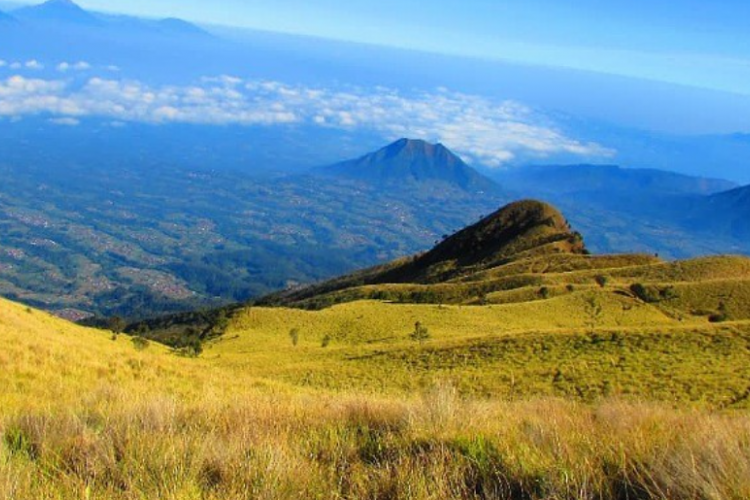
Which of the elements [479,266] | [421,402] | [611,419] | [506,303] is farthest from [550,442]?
[479,266]

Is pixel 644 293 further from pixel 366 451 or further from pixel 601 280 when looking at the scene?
pixel 366 451

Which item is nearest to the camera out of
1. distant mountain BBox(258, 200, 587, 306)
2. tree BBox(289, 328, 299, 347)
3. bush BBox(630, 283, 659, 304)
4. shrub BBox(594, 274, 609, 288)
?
tree BBox(289, 328, 299, 347)

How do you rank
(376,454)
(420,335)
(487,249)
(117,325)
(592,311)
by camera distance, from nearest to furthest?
(376,454) → (420,335) → (592,311) → (117,325) → (487,249)

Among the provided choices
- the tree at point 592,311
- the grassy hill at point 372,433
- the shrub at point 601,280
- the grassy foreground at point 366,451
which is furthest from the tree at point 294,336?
the grassy foreground at point 366,451

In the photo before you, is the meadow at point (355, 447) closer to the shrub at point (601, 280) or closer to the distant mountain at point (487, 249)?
the shrub at point (601, 280)

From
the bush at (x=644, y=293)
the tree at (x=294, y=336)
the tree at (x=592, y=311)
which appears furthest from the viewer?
the bush at (x=644, y=293)

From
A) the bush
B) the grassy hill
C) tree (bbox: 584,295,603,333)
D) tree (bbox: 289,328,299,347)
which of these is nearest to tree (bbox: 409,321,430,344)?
tree (bbox: 289,328,299,347)

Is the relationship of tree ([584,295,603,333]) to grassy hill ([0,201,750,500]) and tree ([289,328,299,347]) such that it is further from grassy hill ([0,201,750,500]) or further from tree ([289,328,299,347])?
tree ([289,328,299,347])

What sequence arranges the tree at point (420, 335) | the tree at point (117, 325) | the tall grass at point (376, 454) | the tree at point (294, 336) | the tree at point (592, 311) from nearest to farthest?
1. the tall grass at point (376, 454)
2. the tree at point (420, 335)
3. the tree at point (592, 311)
4. the tree at point (294, 336)
5. the tree at point (117, 325)

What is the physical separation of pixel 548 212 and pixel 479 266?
2535cm

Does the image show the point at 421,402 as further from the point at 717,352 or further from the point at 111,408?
the point at 717,352

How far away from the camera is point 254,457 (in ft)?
15.5

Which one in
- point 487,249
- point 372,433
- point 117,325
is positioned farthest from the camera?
point 487,249

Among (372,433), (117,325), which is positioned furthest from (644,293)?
(372,433)
